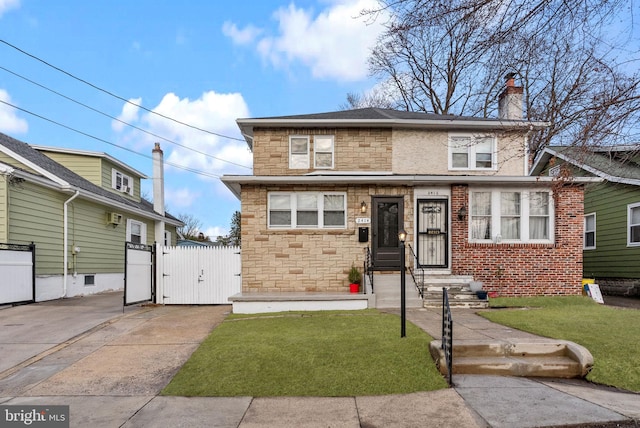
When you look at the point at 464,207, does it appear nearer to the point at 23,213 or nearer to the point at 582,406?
the point at 582,406

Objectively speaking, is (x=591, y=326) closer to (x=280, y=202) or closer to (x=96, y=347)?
(x=280, y=202)

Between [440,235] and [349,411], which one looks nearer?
[349,411]

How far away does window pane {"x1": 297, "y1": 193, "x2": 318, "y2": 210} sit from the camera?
11.5 m

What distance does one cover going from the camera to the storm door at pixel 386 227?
452 inches

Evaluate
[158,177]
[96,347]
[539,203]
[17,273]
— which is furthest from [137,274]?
[539,203]

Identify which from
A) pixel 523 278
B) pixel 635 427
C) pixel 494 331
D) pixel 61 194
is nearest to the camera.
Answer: pixel 635 427

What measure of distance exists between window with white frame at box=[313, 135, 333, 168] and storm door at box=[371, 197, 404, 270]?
2226mm

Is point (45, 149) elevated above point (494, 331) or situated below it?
above

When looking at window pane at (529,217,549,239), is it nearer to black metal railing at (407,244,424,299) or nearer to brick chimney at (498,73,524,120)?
black metal railing at (407,244,424,299)

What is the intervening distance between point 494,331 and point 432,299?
3049 millimetres

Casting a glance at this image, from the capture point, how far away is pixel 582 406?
13.2 ft

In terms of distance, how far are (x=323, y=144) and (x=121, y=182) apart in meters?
12.0

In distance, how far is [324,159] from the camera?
41.6ft

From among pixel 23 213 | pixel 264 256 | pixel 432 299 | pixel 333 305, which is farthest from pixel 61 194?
pixel 432 299
